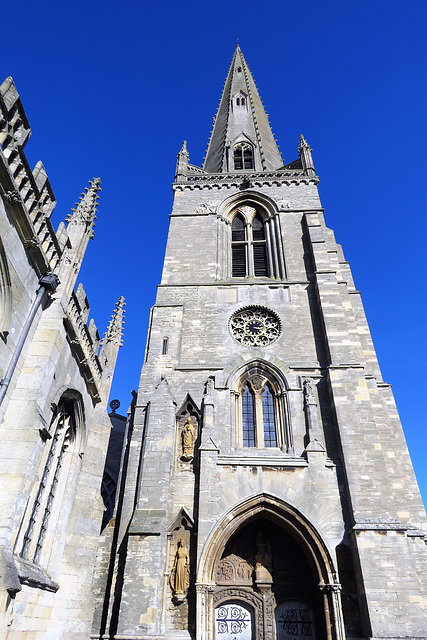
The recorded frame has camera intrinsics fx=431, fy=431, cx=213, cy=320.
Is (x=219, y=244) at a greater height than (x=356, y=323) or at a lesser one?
greater

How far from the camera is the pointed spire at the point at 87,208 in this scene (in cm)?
1105

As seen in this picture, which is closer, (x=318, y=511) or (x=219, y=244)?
(x=318, y=511)

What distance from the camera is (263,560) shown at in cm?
1111

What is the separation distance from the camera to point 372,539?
9883 mm

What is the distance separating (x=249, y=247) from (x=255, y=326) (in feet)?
15.8

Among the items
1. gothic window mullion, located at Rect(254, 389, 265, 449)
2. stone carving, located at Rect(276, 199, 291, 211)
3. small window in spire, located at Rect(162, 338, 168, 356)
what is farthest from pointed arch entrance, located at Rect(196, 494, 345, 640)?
stone carving, located at Rect(276, 199, 291, 211)

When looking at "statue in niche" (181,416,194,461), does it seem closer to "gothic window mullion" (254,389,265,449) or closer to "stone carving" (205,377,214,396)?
"stone carving" (205,377,214,396)

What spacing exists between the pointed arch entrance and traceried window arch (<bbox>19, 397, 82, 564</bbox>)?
12.6 feet

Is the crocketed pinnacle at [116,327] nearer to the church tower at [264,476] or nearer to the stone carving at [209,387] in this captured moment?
the church tower at [264,476]

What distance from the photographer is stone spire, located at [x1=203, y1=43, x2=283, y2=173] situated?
2434 cm

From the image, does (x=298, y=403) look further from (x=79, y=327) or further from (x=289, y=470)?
Answer: (x=79, y=327)

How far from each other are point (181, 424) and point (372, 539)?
5.71m

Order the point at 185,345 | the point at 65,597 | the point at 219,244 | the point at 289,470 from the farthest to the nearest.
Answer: the point at 219,244 < the point at 185,345 < the point at 289,470 < the point at 65,597

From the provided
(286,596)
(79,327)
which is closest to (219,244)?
(79,327)
